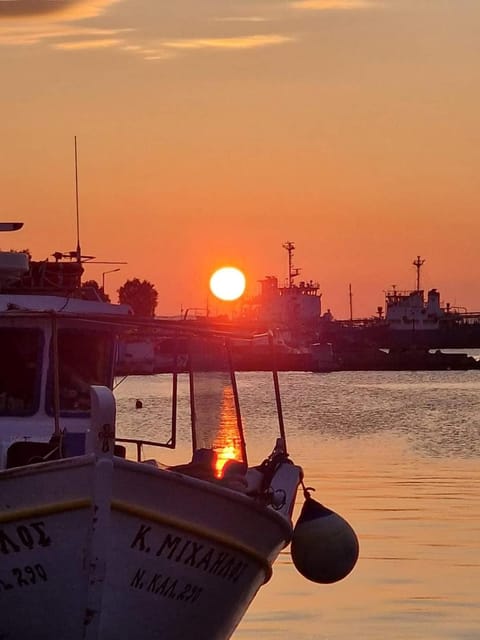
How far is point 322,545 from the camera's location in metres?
21.8

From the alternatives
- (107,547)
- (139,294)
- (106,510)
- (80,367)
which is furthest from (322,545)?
(139,294)

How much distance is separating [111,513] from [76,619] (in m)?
1.16

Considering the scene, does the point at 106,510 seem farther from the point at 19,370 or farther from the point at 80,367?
the point at 80,367

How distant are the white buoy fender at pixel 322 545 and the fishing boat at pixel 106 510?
2 centimetres

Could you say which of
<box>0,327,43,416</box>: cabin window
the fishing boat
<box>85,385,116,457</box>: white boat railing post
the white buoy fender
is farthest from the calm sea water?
<box>85,385,116,457</box>: white boat railing post

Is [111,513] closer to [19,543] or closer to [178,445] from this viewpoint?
[19,543]

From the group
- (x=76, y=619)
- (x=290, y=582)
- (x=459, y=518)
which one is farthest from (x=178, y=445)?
(x=76, y=619)

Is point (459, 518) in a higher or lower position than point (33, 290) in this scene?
lower

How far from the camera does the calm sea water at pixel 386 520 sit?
80.9 feet

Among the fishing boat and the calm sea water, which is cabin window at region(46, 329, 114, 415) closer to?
the fishing boat

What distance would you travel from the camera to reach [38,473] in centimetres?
1800

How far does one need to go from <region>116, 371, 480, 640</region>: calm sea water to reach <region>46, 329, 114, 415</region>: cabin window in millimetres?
3966

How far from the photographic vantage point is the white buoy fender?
21844 mm

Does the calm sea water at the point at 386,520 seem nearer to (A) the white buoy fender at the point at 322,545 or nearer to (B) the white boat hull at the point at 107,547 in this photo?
(A) the white buoy fender at the point at 322,545
